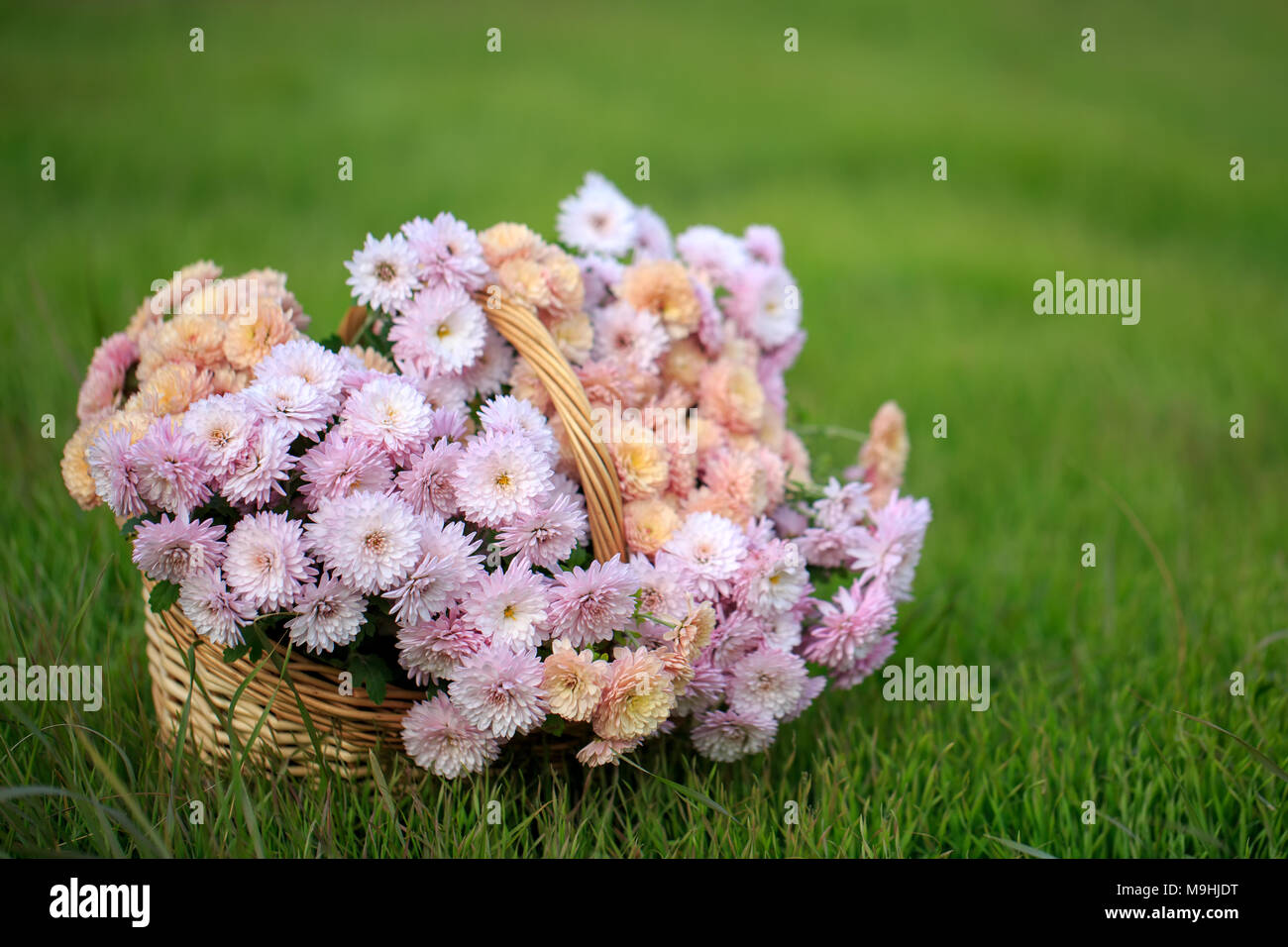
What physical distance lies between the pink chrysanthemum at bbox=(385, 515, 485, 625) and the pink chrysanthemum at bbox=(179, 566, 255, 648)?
203 millimetres

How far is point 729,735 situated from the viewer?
5.50ft

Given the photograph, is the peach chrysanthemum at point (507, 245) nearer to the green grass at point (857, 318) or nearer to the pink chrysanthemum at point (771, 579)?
the pink chrysanthemum at point (771, 579)

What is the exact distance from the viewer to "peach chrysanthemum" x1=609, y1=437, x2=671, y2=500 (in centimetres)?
169

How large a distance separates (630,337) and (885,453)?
1.92 feet

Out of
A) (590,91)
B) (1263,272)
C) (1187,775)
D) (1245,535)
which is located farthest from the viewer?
(590,91)

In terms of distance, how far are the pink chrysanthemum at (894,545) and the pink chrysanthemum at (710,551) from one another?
0.90 ft

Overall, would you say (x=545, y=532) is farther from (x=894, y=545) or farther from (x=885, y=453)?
(x=885, y=453)

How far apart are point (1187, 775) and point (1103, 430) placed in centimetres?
209

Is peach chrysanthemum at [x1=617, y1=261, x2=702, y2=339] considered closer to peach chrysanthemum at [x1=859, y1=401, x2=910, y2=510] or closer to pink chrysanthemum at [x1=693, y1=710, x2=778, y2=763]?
peach chrysanthemum at [x1=859, y1=401, x2=910, y2=510]

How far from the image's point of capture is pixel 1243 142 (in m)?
7.59

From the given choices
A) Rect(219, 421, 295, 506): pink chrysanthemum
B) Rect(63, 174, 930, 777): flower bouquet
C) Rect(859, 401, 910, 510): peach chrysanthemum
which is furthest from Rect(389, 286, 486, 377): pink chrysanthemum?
Rect(859, 401, 910, 510): peach chrysanthemum

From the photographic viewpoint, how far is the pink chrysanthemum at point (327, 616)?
1.42 meters

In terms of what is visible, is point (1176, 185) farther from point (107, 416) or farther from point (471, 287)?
point (107, 416)
